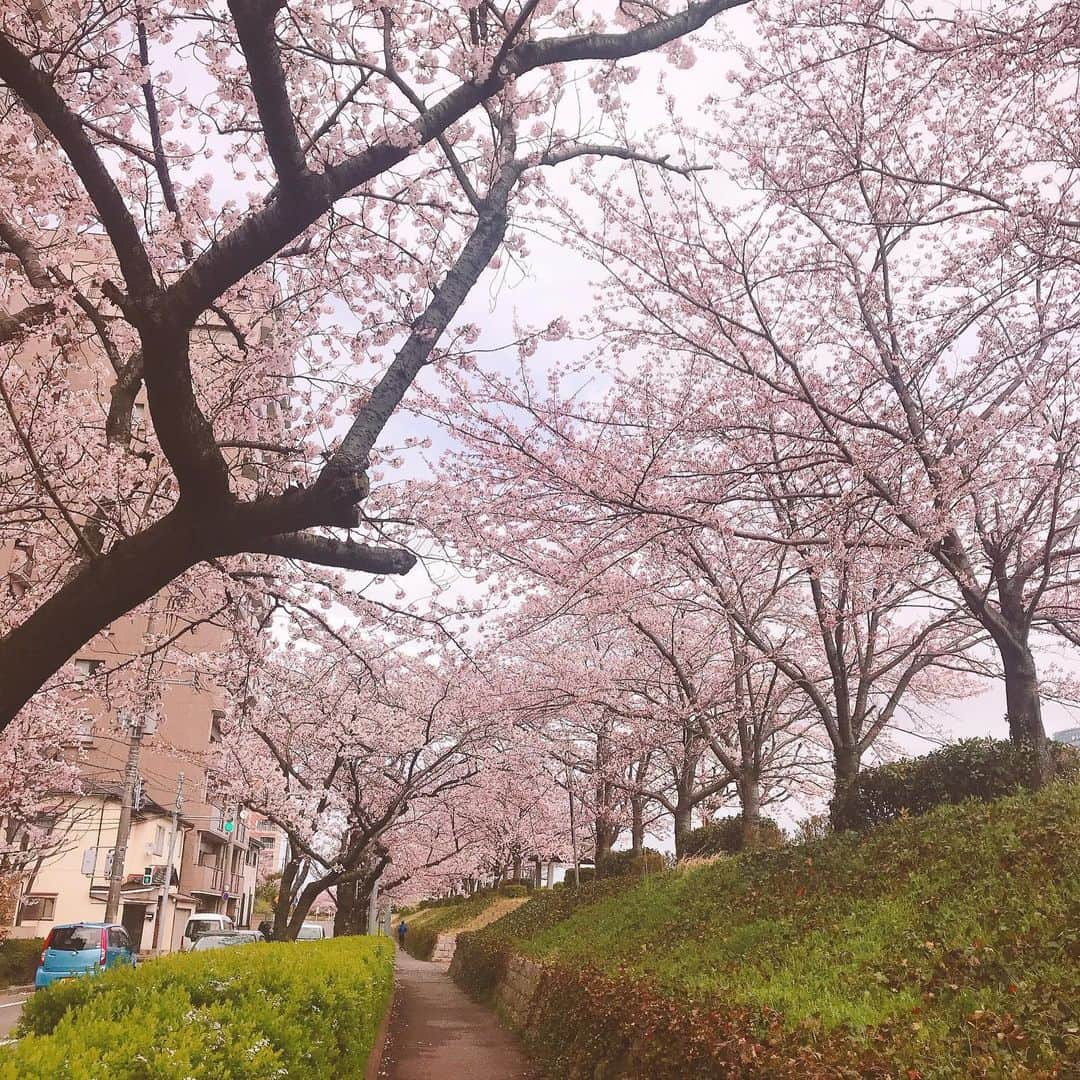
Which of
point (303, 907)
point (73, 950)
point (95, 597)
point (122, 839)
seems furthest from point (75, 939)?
point (95, 597)

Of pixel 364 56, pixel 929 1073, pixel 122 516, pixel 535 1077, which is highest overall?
pixel 364 56

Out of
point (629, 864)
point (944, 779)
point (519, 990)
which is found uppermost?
point (944, 779)

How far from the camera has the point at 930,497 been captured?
8.51 m

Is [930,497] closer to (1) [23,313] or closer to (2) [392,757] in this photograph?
(1) [23,313]

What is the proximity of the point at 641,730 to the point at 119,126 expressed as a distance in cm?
1416

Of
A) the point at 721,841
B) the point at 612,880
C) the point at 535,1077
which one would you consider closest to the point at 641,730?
the point at 721,841

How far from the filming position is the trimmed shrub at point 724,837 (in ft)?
48.6

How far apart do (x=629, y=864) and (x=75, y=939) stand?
473 inches

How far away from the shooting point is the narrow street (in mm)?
11555

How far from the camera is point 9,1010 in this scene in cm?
1503

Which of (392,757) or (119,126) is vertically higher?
(119,126)

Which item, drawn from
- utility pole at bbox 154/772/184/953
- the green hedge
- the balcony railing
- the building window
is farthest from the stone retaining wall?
the balcony railing

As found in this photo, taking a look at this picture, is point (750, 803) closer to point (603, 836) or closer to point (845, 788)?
point (845, 788)

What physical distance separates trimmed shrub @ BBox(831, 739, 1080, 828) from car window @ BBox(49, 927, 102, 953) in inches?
594
